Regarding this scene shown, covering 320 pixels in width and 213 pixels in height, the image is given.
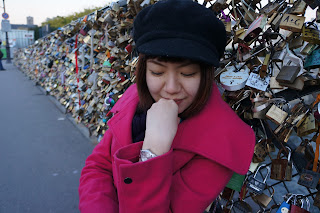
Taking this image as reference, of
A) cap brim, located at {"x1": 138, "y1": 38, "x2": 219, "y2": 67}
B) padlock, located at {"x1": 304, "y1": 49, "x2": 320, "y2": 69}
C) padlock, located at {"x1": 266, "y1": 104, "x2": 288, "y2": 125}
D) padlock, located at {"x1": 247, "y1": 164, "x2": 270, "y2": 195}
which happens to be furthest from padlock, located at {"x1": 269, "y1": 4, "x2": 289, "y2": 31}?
padlock, located at {"x1": 247, "y1": 164, "x2": 270, "y2": 195}

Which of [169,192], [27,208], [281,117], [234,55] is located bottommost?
[27,208]

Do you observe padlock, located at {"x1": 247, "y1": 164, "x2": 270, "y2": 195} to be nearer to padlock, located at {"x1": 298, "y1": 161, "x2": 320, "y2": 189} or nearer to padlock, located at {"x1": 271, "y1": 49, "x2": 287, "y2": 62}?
padlock, located at {"x1": 298, "y1": 161, "x2": 320, "y2": 189}

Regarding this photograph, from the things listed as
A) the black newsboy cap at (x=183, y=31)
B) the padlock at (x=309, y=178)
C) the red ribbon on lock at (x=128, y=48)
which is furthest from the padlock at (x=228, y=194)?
the red ribbon on lock at (x=128, y=48)

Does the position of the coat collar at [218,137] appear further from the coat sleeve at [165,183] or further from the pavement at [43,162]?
the pavement at [43,162]

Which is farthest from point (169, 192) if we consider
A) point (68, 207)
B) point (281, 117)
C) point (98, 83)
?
point (98, 83)

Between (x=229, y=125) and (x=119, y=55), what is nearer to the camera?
(x=229, y=125)

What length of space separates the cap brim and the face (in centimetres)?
8

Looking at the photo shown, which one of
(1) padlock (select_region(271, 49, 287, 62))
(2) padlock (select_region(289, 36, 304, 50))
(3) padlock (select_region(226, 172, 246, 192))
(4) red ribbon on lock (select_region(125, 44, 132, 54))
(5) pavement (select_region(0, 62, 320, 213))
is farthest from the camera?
(4) red ribbon on lock (select_region(125, 44, 132, 54))

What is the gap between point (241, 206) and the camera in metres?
1.52

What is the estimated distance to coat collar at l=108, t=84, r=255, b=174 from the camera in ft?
3.12

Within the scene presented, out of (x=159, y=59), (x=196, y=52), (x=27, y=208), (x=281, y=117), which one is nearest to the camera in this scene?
(x=196, y=52)

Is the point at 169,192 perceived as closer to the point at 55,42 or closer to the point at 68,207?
the point at 68,207

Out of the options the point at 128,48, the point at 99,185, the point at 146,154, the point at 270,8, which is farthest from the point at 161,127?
the point at 128,48

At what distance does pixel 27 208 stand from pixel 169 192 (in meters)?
1.88
